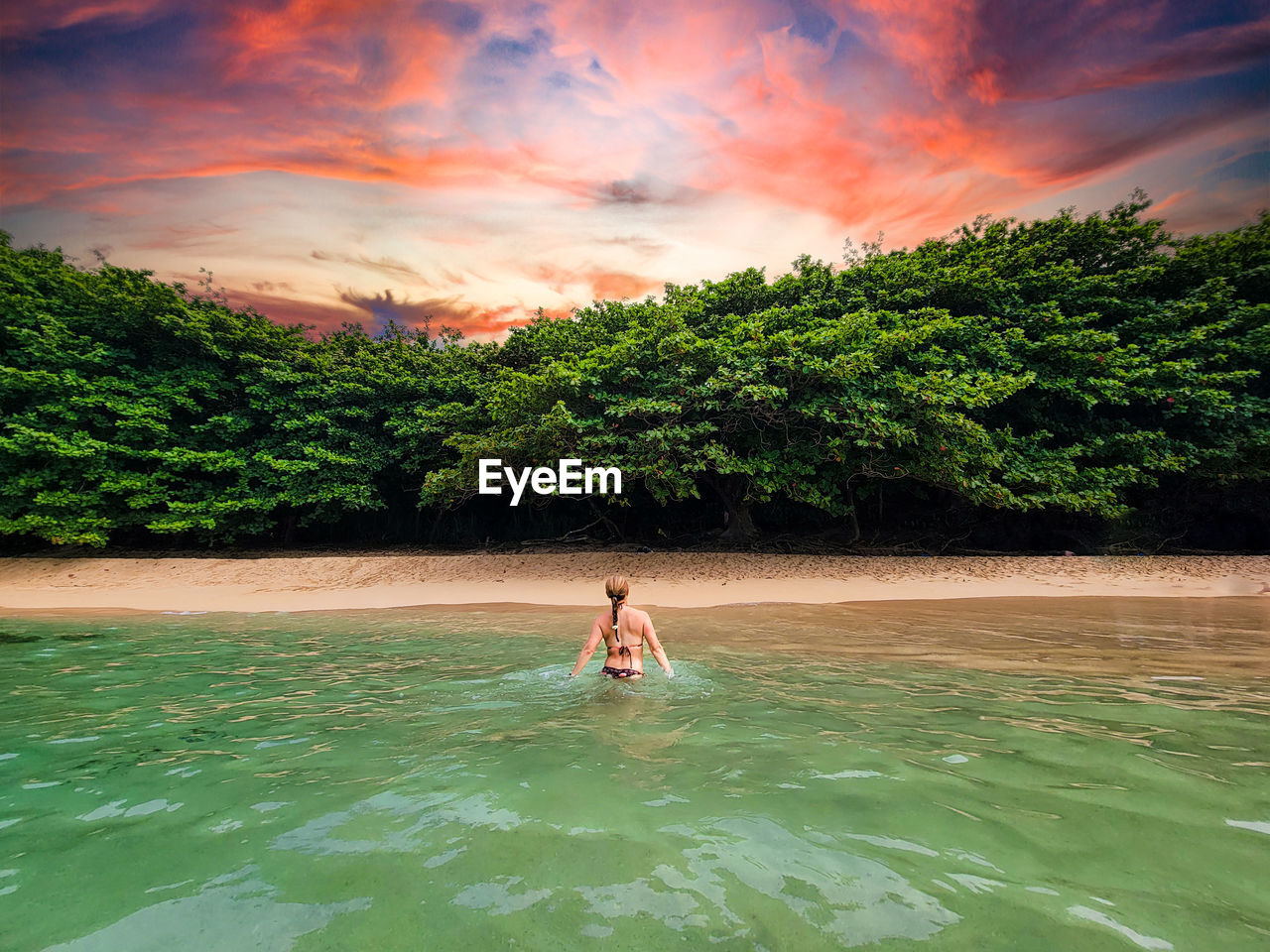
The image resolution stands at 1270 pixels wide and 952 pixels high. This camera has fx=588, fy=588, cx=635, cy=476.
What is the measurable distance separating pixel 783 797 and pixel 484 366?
20.4 metres

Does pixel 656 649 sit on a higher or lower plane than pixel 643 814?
higher

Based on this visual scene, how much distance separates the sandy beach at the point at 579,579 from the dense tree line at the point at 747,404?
5.83ft

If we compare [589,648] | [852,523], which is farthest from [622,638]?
[852,523]

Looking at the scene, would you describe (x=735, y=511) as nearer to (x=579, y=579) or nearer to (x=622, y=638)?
(x=579, y=579)

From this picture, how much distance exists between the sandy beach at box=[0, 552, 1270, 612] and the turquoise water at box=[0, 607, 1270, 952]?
24.1 feet

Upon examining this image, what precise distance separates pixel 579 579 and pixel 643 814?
12633 millimetres

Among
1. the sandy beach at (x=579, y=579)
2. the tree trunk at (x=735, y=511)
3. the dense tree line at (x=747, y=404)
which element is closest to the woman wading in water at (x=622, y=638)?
the sandy beach at (x=579, y=579)

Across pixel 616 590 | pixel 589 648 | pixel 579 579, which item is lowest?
pixel 579 579

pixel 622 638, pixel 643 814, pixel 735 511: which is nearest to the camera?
pixel 643 814

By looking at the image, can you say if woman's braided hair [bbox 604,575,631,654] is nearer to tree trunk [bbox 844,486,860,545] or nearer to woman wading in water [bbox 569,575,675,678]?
woman wading in water [bbox 569,575,675,678]

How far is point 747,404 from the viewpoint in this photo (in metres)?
14.9

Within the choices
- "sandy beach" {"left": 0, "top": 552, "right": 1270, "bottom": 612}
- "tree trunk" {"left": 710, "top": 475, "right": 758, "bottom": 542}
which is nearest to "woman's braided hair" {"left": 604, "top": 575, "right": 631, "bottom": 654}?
"sandy beach" {"left": 0, "top": 552, "right": 1270, "bottom": 612}

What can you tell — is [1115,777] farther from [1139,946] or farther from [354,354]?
[354,354]

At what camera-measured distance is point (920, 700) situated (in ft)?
18.8
